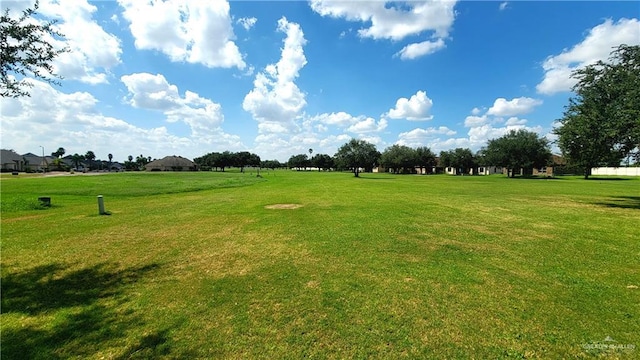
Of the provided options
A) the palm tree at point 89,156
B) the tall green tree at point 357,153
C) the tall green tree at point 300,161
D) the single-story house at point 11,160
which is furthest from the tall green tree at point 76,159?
the tall green tree at point 357,153

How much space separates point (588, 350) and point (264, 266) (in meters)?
6.01

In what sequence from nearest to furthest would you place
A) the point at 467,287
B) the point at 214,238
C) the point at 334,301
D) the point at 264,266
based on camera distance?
the point at 334,301 < the point at 467,287 < the point at 264,266 < the point at 214,238

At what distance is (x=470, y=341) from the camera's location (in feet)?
13.3

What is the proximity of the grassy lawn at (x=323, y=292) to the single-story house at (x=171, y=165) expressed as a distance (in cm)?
14820

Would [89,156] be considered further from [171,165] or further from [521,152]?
[521,152]

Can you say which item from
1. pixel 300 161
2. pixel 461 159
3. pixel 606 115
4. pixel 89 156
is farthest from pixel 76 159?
pixel 606 115

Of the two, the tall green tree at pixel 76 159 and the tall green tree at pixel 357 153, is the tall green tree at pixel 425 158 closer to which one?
the tall green tree at pixel 357 153

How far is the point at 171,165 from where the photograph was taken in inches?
5728

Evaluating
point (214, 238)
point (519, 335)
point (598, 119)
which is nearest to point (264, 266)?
point (214, 238)

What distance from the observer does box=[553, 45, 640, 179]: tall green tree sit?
15758 mm

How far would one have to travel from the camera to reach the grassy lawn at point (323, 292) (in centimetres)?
402

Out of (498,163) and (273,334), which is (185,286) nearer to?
(273,334)

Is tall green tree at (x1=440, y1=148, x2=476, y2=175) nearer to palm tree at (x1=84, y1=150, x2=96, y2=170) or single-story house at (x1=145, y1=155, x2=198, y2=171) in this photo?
single-story house at (x1=145, y1=155, x2=198, y2=171)

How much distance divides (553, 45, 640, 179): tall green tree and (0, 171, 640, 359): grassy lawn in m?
8.69
